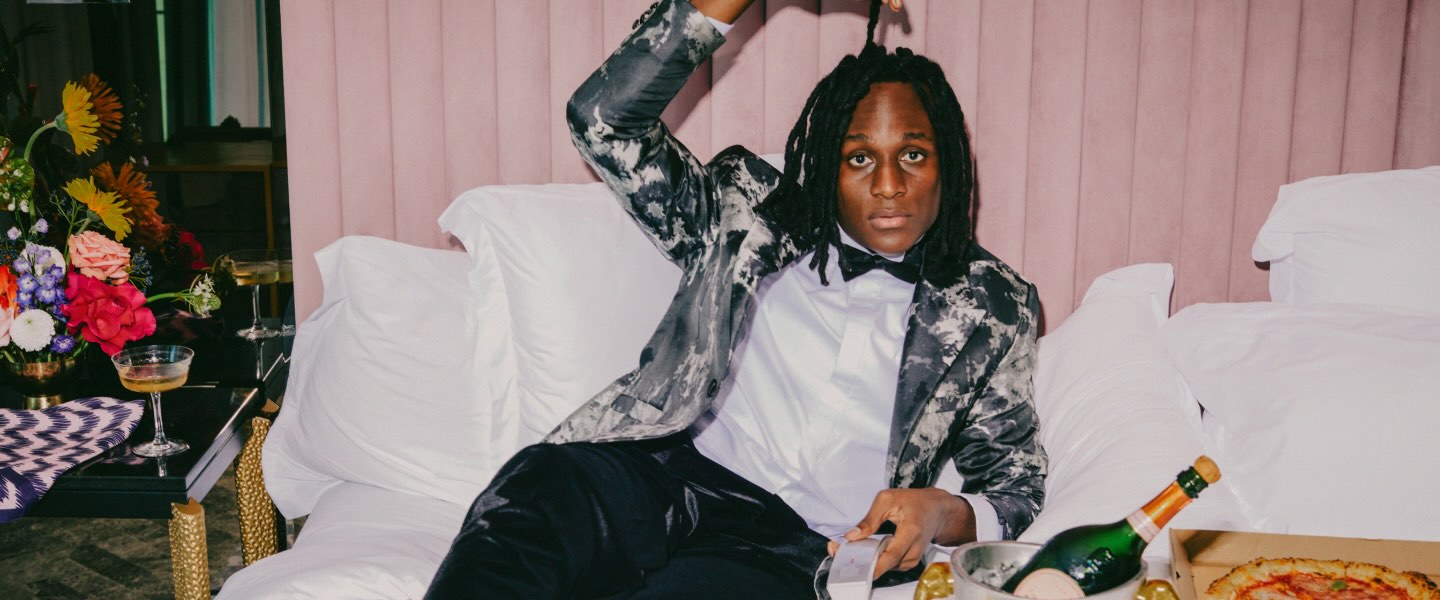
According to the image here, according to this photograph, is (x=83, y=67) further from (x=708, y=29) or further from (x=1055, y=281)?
(x=1055, y=281)

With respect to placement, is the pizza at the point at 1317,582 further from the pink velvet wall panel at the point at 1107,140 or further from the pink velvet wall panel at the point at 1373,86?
the pink velvet wall panel at the point at 1373,86

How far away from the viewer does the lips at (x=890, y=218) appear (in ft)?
4.80

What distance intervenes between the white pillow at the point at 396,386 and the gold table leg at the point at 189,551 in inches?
7.1

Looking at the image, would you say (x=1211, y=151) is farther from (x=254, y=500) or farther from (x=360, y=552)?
(x=254, y=500)

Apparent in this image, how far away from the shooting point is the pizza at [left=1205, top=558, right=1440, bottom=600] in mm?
856

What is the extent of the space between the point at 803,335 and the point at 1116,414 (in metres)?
0.47

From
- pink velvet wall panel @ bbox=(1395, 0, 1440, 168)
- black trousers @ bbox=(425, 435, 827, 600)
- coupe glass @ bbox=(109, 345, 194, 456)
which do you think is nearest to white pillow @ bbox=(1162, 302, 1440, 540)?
pink velvet wall panel @ bbox=(1395, 0, 1440, 168)

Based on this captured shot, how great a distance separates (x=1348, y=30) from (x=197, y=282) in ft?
6.99

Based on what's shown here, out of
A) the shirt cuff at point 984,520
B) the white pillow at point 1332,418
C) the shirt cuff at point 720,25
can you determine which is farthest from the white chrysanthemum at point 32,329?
the white pillow at point 1332,418

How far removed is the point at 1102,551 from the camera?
0.90 meters

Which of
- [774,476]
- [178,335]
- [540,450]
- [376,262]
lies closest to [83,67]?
[178,335]

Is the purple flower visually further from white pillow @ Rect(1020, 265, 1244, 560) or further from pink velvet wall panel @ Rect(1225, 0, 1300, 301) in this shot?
pink velvet wall panel @ Rect(1225, 0, 1300, 301)

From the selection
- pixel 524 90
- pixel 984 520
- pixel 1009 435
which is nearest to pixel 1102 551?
pixel 984 520

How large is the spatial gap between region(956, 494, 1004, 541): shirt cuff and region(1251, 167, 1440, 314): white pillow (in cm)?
76
